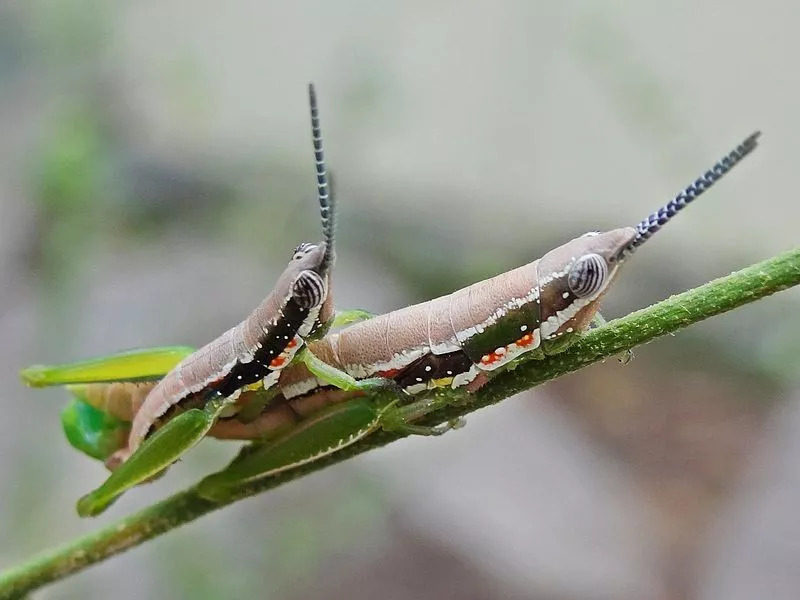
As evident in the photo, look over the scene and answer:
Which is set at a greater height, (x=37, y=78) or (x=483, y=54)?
(x=37, y=78)

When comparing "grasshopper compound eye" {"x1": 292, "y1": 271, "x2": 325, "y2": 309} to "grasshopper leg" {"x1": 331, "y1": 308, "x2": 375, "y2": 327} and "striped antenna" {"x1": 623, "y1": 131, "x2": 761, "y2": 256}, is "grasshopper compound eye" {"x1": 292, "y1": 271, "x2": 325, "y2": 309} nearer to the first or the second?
"grasshopper leg" {"x1": 331, "y1": 308, "x2": 375, "y2": 327}

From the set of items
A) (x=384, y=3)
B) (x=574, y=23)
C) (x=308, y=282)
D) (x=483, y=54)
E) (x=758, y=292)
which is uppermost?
(x=384, y=3)

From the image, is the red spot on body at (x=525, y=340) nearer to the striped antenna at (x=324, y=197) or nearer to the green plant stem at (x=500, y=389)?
the green plant stem at (x=500, y=389)

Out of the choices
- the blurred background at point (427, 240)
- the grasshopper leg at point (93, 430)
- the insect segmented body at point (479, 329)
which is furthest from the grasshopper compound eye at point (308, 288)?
the blurred background at point (427, 240)

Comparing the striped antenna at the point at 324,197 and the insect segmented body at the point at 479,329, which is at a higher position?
the striped antenna at the point at 324,197

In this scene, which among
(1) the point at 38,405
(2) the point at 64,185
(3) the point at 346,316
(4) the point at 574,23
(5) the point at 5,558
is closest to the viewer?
(3) the point at 346,316

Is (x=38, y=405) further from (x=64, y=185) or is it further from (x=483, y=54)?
(x=483, y=54)

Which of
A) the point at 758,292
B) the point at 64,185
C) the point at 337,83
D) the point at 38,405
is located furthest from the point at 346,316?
the point at 337,83
